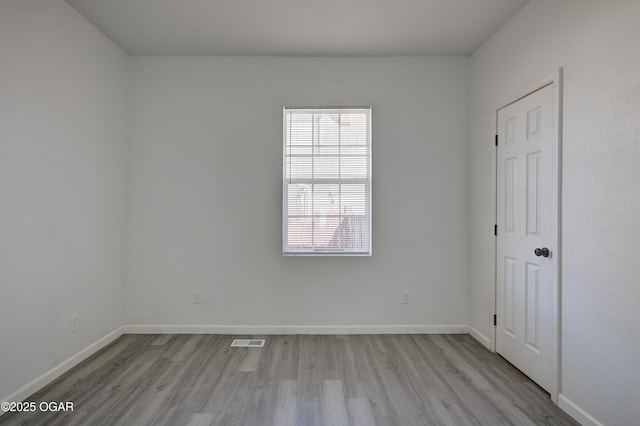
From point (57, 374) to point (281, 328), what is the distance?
1891 mm

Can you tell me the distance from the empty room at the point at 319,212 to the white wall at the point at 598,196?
0.01 metres

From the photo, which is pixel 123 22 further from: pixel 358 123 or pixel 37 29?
pixel 358 123

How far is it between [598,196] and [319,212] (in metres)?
2.31

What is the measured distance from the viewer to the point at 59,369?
105 inches

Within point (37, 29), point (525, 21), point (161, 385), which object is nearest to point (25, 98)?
point (37, 29)

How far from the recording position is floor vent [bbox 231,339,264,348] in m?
3.28

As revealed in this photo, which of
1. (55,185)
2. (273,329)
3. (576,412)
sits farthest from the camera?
(273,329)

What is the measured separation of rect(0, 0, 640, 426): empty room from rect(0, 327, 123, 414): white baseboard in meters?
0.02

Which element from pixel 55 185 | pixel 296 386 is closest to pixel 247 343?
pixel 296 386

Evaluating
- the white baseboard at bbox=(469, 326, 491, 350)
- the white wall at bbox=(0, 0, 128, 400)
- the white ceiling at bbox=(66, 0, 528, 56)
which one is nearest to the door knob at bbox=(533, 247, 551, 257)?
the white baseboard at bbox=(469, 326, 491, 350)

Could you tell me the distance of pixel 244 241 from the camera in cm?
363

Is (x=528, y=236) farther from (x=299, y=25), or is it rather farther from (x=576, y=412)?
(x=299, y=25)

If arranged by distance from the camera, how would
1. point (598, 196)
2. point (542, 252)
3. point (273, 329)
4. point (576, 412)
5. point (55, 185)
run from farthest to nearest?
point (273, 329), point (55, 185), point (542, 252), point (576, 412), point (598, 196)

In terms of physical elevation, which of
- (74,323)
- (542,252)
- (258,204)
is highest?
(258,204)
